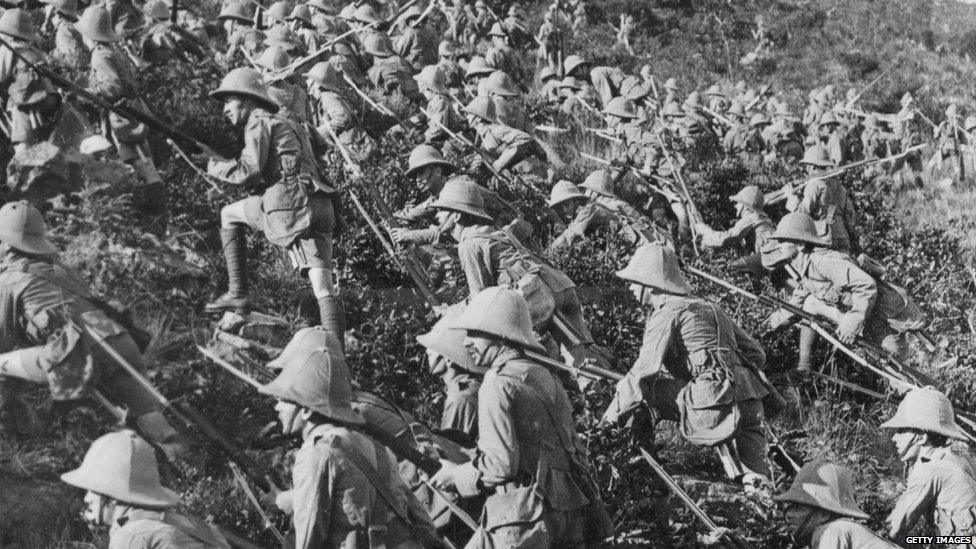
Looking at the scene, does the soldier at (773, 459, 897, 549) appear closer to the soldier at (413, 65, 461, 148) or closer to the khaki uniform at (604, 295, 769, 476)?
the khaki uniform at (604, 295, 769, 476)

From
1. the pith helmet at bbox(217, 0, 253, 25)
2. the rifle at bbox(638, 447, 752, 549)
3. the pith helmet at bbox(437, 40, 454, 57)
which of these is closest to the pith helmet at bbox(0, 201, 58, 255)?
the rifle at bbox(638, 447, 752, 549)

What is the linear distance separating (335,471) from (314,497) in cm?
16

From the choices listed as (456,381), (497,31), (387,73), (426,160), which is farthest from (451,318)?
(497,31)

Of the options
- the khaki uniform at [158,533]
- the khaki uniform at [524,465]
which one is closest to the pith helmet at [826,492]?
the khaki uniform at [524,465]

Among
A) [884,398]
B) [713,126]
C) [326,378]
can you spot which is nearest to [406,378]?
[326,378]

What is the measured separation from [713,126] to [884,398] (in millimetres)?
11424

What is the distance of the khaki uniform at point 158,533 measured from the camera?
4.91m

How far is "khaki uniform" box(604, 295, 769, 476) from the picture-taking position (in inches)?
322

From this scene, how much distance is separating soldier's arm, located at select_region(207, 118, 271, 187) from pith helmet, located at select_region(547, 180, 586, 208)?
16.7 ft

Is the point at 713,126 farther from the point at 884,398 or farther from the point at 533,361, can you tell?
the point at 533,361

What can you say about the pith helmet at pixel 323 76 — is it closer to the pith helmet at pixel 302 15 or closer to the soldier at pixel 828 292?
the pith helmet at pixel 302 15

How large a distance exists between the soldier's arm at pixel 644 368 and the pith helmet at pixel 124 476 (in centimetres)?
392

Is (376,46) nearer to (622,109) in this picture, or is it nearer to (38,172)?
(622,109)

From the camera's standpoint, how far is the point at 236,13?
1673 cm
